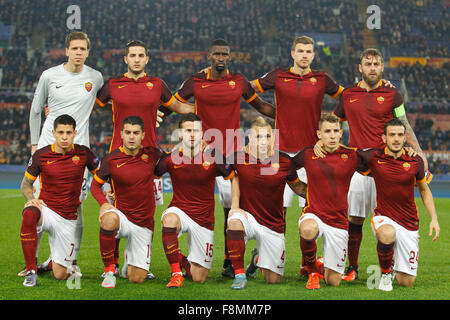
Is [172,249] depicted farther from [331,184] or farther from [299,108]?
[299,108]

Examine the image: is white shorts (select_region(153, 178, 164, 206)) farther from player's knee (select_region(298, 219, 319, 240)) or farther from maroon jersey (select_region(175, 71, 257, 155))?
player's knee (select_region(298, 219, 319, 240))

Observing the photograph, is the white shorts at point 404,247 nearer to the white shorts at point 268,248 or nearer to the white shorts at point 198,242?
the white shorts at point 268,248

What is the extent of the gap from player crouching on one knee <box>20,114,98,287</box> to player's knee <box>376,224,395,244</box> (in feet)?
8.81

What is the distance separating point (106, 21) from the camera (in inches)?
1072

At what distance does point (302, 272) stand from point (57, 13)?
24212mm

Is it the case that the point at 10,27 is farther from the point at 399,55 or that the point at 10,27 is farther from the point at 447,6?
the point at 447,6

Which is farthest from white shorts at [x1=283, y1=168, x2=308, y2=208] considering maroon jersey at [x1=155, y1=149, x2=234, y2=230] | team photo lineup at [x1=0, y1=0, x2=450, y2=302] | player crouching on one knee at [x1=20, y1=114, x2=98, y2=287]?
player crouching on one knee at [x1=20, y1=114, x2=98, y2=287]

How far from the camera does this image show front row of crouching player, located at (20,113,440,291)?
210 inches

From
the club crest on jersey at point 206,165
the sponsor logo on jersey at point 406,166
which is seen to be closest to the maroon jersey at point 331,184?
the sponsor logo on jersey at point 406,166

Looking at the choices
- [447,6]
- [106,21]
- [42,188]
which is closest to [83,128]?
[42,188]

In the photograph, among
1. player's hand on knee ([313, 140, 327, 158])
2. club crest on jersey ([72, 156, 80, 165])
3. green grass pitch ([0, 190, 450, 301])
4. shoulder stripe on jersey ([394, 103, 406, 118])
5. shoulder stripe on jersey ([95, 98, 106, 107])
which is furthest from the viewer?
shoulder stripe on jersey ([95, 98, 106, 107])

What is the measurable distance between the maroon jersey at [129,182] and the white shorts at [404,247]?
210 centimetres

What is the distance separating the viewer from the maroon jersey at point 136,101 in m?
5.79

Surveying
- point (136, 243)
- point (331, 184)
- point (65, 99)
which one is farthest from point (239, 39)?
point (136, 243)
